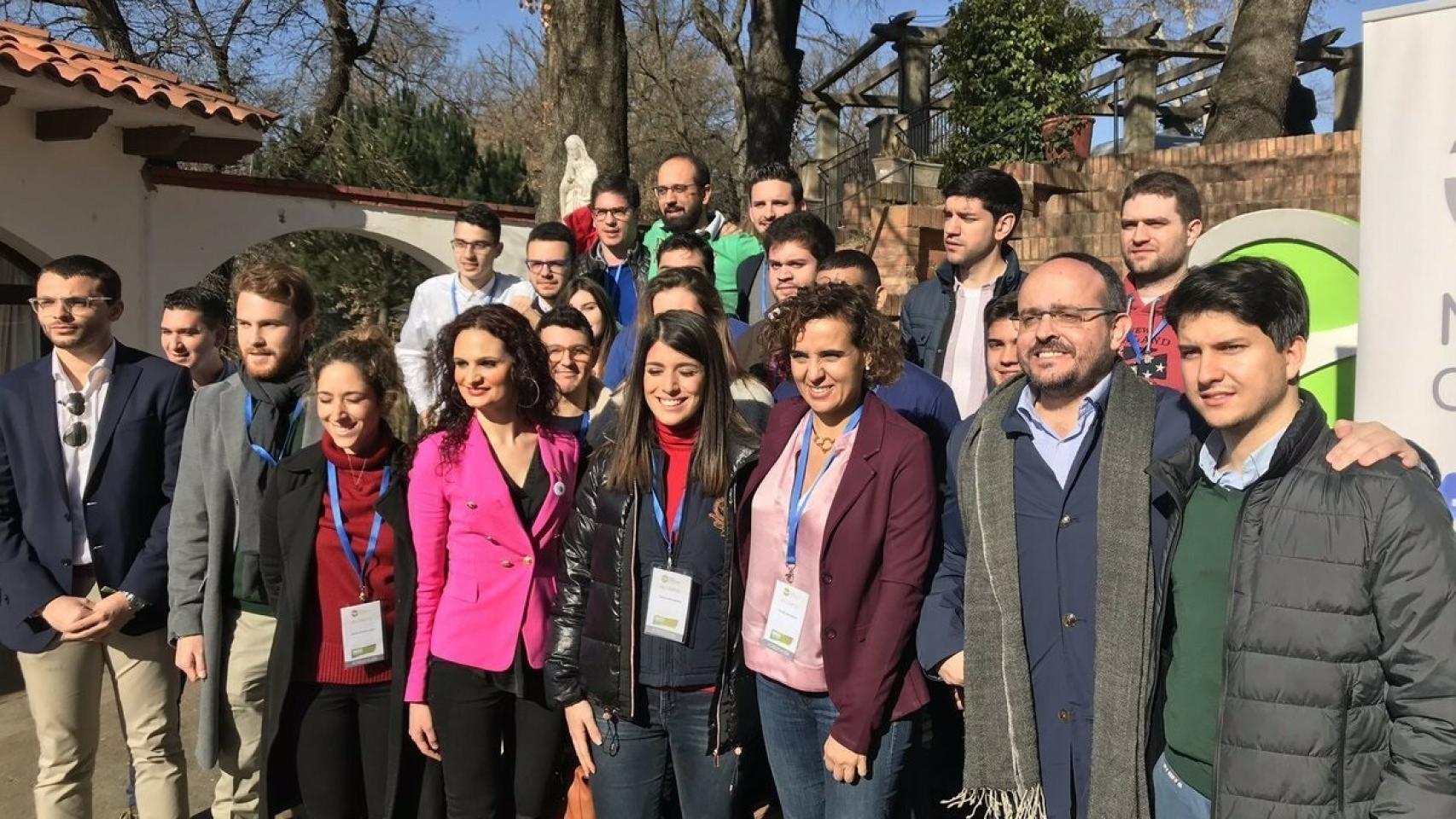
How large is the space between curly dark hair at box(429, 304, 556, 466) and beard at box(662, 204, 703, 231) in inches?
76.1

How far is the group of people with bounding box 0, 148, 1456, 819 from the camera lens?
2047mm

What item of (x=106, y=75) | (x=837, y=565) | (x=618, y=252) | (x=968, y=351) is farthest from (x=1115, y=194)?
(x=106, y=75)

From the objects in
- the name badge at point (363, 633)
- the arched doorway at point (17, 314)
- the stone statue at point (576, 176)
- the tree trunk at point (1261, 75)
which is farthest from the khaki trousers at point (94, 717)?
the tree trunk at point (1261, 75)

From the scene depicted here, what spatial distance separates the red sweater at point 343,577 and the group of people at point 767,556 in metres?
0.01

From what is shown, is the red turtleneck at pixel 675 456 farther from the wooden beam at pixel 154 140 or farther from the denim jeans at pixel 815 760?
the wooden beam at pixel 154 140

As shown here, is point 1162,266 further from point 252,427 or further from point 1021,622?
point 252,427

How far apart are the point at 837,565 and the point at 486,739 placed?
3.99ft

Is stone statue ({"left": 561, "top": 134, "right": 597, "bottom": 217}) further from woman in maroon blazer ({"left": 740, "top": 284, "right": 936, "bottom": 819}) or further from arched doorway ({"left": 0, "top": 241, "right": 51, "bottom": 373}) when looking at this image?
woman in maroon blazer ({"left": 740, "top": 284, "right": 936, "bottom": 819})

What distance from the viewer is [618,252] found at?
516cm

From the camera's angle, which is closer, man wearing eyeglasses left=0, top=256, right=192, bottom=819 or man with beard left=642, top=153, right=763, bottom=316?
man wearing eyeglasses left=0, top=256, right=192, bottom=819

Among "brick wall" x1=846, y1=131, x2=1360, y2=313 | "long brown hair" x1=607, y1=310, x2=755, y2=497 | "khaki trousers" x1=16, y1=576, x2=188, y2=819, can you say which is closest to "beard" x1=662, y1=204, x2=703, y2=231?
"long brown hair" x1=607, y1=310, x2=755, y2=497

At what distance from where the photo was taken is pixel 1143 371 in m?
3.50

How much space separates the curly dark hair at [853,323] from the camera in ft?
9.18

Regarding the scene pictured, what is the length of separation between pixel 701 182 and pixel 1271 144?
505 cm
